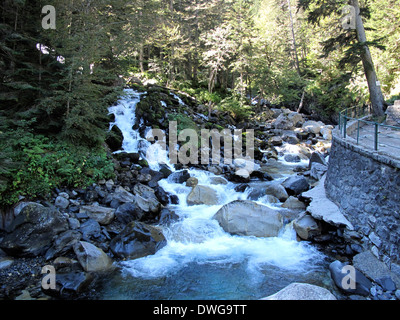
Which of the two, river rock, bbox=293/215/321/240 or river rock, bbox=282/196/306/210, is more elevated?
river rock, bbox=282/196/306/210

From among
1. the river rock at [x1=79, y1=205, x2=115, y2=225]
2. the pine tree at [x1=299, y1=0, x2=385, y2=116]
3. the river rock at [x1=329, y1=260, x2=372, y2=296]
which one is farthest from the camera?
the pine tree at [x1=299, y1=0, x2=385, y2=116]

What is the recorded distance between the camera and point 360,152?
7238 millimetres

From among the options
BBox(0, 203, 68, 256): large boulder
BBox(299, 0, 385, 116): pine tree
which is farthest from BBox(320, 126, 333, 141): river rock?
BBox(0, 203, 68, 256): large boulder

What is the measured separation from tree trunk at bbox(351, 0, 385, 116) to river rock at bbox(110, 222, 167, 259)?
13.7 meters

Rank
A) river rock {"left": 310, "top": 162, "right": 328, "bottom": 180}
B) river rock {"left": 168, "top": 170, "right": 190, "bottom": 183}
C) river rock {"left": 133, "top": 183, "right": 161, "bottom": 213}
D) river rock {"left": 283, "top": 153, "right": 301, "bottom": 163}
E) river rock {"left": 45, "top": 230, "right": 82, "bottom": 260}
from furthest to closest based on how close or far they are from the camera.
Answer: river rock {"left": 283, "top": 153, "right": 301, "bottom": 163}, river rock {"left": 310, "top": 162, "right": 328, "bottom": 180}, river rock {"left": 168, "top": 170, "right": 190, "bottom": 183}, river rock {"left": 133, "top": 183, "right": 161, "bottom": 213}, river rock {"left": 45, "top": 230, "right": 82, "bottom": 260}

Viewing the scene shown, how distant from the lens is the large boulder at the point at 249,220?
7.96 metres

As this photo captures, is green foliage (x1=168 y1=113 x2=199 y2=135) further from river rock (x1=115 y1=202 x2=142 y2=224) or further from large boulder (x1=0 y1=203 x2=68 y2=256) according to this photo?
large boulder (x1=0 y1=203 x2=68 y2=256)

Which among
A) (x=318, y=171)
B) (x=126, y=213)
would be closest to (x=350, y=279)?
(x=126, y=213)

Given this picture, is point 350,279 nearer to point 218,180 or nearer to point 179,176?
point 218,180

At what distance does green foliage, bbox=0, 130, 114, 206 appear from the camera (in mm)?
6773

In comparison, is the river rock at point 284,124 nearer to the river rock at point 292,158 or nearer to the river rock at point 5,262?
the river rock at point 292,158
